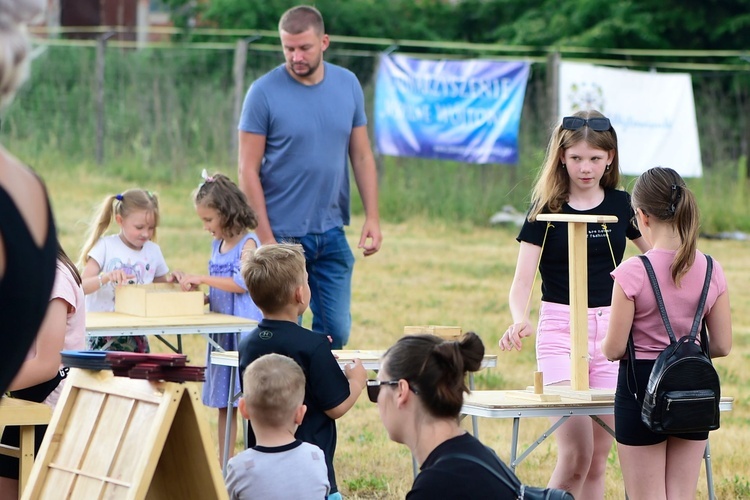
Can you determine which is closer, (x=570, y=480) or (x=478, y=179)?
(x=570, y=480)

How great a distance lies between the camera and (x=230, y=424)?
5449 mm

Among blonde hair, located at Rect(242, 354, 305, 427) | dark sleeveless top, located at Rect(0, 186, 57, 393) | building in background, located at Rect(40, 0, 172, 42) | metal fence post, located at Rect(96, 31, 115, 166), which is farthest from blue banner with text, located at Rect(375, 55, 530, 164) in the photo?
dark sleeveless top, located at Rect(0, 186, 57, 393)

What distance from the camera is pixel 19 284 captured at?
6.29 ft

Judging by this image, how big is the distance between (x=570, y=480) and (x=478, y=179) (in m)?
11.9

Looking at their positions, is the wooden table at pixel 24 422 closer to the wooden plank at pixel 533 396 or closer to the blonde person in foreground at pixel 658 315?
the wooden plank at pixel 533 396

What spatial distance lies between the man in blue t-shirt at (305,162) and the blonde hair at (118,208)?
62cm

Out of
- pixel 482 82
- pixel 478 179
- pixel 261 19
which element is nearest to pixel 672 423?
pixel 482 82

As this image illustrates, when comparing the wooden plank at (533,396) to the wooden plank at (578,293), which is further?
the wooden plank at (578,293)

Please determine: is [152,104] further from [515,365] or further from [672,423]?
[672,423]

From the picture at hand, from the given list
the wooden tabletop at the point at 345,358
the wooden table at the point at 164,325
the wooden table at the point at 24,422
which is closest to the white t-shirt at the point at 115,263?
the wooden table at the point at 164,325

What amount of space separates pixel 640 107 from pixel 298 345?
11899mm

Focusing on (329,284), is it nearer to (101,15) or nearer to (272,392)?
(272,392)

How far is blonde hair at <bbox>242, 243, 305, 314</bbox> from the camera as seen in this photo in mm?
4184

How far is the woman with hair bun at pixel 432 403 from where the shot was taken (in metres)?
3.12
